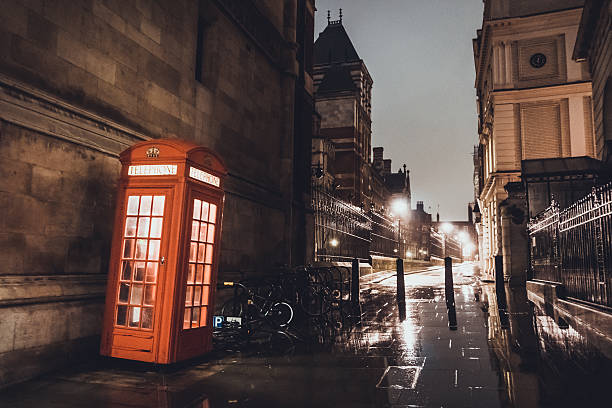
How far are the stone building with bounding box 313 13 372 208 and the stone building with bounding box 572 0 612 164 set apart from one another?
31.7m

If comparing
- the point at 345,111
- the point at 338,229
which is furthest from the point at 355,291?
the point at 345,111

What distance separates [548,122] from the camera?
91.0ft

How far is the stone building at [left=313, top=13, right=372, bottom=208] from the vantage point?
165ft

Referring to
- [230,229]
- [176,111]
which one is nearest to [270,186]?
[230,229]

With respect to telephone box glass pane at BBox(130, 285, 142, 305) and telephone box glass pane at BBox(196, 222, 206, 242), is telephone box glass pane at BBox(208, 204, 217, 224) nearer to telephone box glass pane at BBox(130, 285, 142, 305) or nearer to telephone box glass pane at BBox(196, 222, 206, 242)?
telephone box glass pane at BBox(196, 222, 206, 242)

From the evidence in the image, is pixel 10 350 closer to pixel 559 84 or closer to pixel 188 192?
pixel 188 192

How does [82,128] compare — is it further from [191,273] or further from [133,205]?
[191,273]

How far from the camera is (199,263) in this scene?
21.5 feet

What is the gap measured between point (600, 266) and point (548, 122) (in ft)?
77.1

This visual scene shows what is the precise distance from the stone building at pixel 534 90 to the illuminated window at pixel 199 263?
22823 millimetres

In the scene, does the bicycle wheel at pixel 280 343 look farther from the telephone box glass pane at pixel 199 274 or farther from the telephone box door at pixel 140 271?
the telephone box door at pixel 140 271

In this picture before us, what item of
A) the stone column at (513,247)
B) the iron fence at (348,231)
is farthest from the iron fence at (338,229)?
the stone column at (513,247)

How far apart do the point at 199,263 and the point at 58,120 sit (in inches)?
102

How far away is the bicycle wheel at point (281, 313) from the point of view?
8906mm
